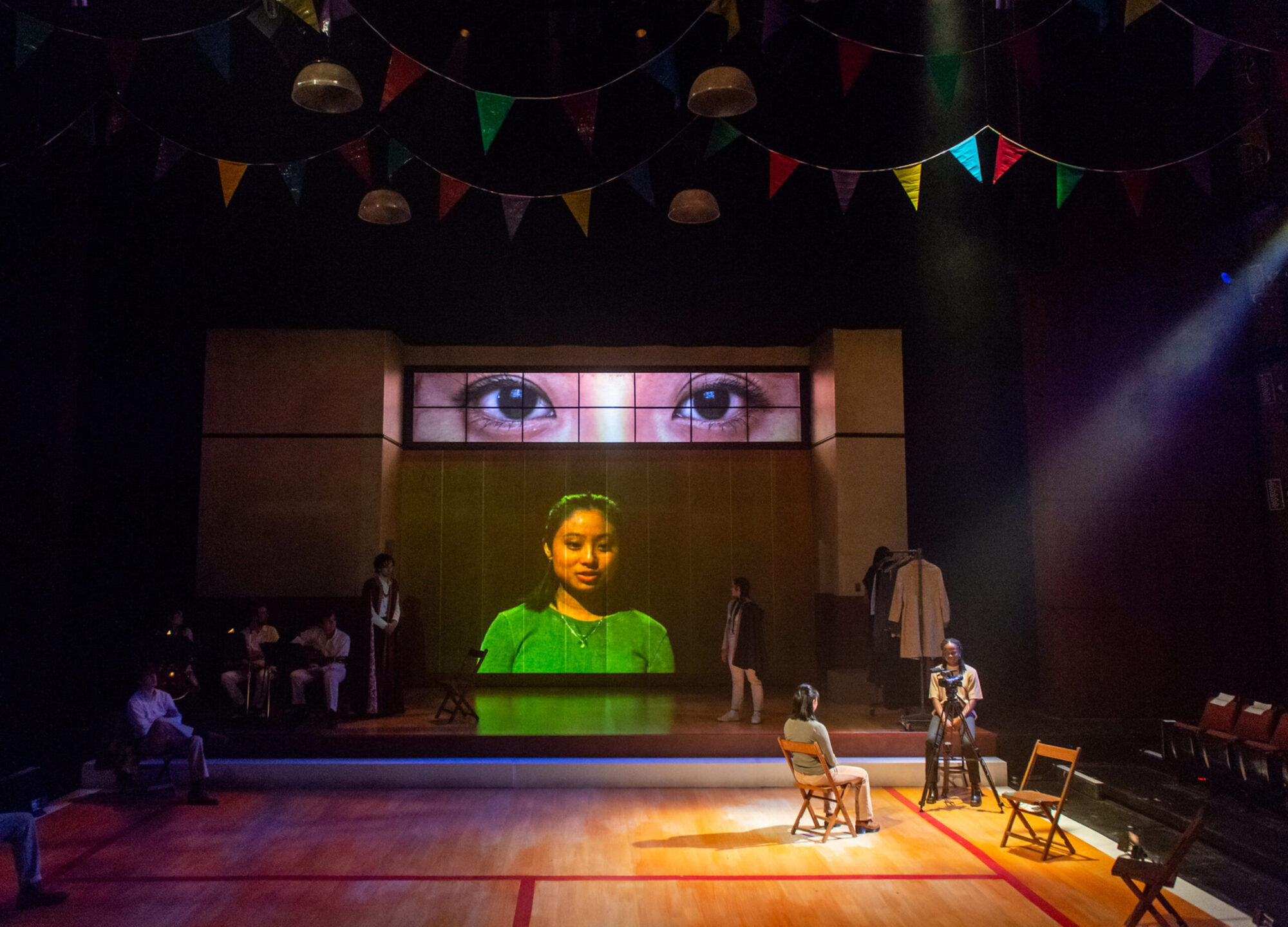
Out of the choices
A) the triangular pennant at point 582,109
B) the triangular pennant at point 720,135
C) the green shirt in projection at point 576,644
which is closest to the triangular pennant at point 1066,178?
the triangular pennant at point 720,135

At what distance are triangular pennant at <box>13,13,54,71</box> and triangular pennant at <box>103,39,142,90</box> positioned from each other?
0.39 m

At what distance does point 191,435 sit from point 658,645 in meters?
5.86

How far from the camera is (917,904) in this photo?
191 inches

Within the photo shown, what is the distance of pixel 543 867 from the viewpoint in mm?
5465

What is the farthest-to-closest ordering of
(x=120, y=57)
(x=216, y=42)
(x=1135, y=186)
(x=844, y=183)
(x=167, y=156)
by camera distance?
1. (x=1135, y=186)
2. (x=844, y=183)
3. (x=167, y=156)
4. (x=120, y=57)
5. (x=216, y=42)

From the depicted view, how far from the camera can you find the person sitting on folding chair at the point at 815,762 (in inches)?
240

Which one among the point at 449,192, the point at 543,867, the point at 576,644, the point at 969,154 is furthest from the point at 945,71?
the point at 576,644

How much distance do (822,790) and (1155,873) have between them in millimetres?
2149

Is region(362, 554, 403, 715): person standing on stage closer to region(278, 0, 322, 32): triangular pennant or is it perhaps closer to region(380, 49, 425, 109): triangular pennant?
region(380, 49, 425, 109): triangular pennant

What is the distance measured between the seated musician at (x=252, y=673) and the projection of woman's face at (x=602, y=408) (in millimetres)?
3410

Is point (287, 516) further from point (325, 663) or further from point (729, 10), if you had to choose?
point (729, 10)

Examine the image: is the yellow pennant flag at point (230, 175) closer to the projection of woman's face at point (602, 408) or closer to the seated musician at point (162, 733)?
the seated musician at point (162, 733)

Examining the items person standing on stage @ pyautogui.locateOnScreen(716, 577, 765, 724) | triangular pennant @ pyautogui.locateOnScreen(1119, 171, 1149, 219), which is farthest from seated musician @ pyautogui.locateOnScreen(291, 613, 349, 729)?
triangular pennant @ pyautogui.locateOnScreen(1119, 171, 1149, 219)

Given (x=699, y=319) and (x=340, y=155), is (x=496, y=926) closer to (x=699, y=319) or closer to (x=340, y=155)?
(x=340, y=155)
